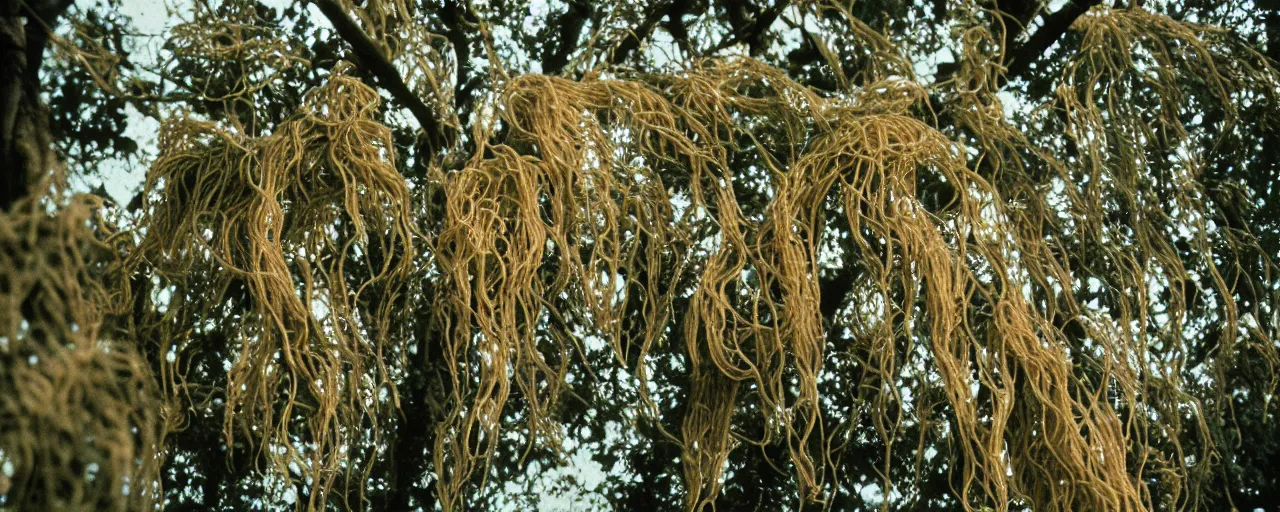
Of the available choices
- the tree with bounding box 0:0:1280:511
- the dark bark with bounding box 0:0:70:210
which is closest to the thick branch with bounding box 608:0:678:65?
the tree with bounding box 0:0:1280:511

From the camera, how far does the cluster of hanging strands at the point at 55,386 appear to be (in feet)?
3.86

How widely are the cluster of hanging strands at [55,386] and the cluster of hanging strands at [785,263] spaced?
33.4 inches

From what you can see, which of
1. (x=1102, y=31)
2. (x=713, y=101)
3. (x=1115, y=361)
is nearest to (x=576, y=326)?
(x=713, y=101)

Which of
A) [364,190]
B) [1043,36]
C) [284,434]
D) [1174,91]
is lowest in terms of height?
[284,434]

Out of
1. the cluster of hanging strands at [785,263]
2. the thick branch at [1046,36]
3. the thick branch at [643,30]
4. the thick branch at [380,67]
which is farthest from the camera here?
the thick branch at [643,30]

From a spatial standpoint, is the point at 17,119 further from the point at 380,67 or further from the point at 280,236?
the point at 380,67

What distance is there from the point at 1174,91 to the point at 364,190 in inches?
64.5

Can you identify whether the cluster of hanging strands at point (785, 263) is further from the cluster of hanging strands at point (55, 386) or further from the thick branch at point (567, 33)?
the cluster of hanging strands at point (55, 386)

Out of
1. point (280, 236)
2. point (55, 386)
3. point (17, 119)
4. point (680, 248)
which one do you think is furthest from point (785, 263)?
point (55, 386)

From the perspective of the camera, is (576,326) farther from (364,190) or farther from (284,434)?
(284,434)

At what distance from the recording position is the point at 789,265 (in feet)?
7.29

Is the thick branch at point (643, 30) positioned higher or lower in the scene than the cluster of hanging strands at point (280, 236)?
higher

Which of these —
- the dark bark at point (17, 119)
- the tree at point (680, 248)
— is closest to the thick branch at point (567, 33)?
the tree at point (680, 248)

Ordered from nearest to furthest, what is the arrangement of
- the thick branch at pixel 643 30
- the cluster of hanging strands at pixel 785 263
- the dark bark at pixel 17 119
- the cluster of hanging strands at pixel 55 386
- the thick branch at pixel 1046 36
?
the cluster of hanging strands at pixel 55 386, the dark bark at pixel 17 119, the cluster of hanging strands at pixel 785 263, the thick branch at pixel 1046 36, the thick branch at pixel 643 30
